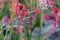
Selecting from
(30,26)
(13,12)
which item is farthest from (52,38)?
(13,12)

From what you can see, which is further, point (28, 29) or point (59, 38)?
point (59, 38)

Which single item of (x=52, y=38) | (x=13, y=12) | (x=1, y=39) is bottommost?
(x=52, y=38)

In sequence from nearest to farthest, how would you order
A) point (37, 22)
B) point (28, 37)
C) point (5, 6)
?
point (28, 37), point (37, 22), point (5, 6)

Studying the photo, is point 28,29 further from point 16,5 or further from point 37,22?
point 16,5

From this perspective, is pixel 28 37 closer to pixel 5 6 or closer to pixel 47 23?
pixel 47 23

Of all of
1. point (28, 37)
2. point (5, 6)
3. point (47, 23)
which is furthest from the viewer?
point (5, 6)

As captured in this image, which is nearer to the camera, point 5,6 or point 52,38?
point 52,38

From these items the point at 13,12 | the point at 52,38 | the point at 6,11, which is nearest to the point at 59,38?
the point at 52,38

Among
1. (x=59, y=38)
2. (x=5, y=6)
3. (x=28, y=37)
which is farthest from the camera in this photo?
(x=5, y=6)

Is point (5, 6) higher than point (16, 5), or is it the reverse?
point (16, 5)
